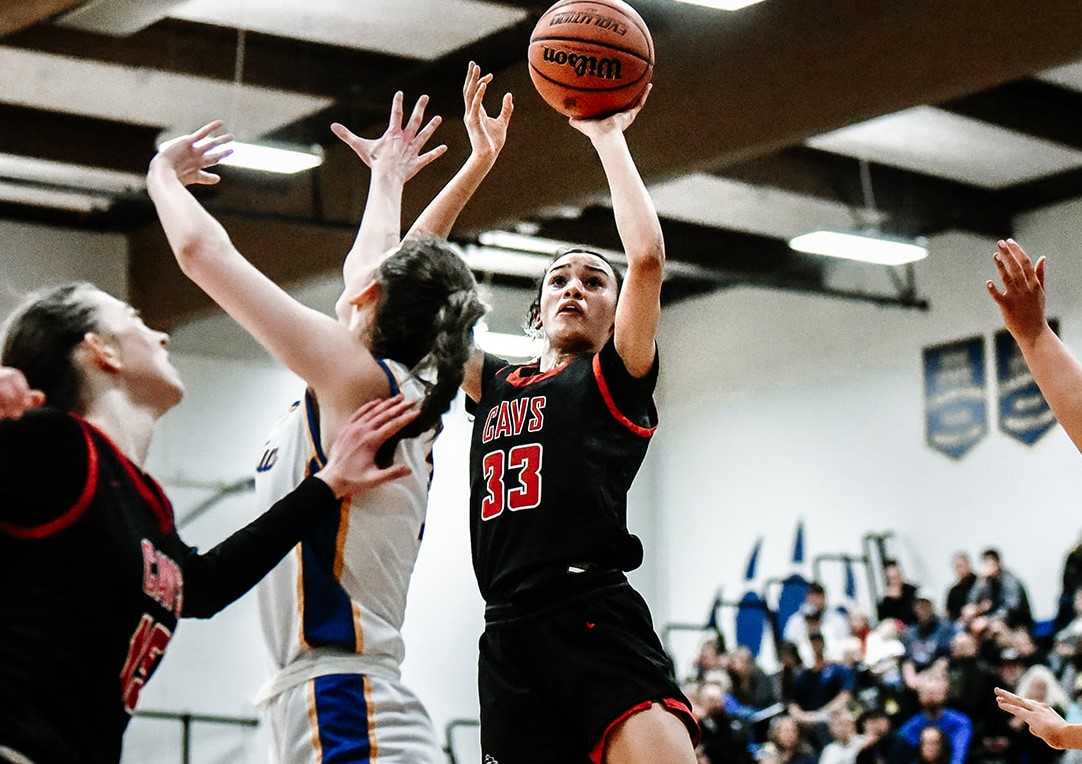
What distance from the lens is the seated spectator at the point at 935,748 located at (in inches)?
490

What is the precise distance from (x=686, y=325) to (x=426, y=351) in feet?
56.6

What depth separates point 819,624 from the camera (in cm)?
1642

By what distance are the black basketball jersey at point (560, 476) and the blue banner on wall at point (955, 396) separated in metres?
13.0

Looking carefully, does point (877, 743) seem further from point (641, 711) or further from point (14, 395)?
point (14, 395)

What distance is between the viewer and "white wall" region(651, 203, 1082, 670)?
16.0 metres

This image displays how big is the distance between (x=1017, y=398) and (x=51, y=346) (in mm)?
14515

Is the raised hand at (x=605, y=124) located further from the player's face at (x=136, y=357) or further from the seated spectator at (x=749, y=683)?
the seated spectator at (x=749, y=683)

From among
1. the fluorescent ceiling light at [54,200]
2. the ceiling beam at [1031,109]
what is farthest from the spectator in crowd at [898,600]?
the fluorescent ceiling light at [54,200]

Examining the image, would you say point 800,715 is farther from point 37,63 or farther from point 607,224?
point 37,63

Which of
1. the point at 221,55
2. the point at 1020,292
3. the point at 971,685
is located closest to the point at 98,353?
the point at 1020,292

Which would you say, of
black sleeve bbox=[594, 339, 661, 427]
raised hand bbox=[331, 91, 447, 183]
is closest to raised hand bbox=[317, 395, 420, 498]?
black sleeve bbox=[594, 339, 661, 427]

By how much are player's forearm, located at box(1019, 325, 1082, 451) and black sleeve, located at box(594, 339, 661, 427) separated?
0.93 meters

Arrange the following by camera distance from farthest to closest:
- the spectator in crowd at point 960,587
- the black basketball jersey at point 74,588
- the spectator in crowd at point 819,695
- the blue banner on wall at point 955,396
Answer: the blue banner on wall at point 955,396
the spectator in crowd at point 960,587
the spectator in crowd at point 819,695
the black basketball jersey at point 74,588

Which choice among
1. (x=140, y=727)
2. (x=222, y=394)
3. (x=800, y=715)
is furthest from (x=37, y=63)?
(x=800, y=715)
